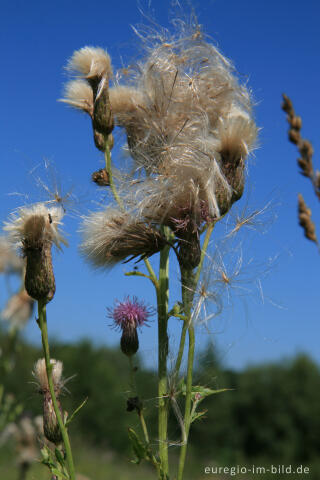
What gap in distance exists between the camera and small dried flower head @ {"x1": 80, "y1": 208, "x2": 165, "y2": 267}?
202 cm

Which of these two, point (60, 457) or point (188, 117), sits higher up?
point (188, 117)

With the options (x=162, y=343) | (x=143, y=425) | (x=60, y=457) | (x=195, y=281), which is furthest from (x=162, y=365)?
(x=60, y=457)

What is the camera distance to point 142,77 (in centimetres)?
240

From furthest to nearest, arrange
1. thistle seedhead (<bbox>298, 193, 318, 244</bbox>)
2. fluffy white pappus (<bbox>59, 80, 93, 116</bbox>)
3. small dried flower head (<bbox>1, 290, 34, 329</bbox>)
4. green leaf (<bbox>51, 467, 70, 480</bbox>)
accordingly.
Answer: small dried flower head (<bbox>1, 290, 34, 329</bbox>) < fluffy white pappus (<bbox>59, 80, 93, 116</bbox>) < green leaf (<bbox>51, 467, 70, 480</bbox>) < thistle seedhead (<bbox>298, 193, 318, 244</bbox>)

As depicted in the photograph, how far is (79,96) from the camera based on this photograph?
255cm

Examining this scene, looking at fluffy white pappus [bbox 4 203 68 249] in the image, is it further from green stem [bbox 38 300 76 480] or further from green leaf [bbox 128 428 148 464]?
green leaf [bbox 128 428 148 464]

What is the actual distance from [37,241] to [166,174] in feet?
1.75

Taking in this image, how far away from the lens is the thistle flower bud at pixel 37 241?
6.45 ft

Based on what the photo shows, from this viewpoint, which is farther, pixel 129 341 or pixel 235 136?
pixel 129 341

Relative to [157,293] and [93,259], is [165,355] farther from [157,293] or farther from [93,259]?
[93,259]

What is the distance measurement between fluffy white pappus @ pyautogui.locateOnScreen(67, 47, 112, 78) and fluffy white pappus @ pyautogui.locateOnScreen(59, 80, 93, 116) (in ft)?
0.28

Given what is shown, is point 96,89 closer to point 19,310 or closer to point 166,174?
point 166,174

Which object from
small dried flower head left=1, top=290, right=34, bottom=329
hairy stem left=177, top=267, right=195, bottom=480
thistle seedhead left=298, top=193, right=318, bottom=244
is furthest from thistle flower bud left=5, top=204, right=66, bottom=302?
small dried flower head left=1, top=290, right=34, bottom=329

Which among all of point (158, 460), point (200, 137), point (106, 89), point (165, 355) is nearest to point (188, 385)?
point (165, 355)
